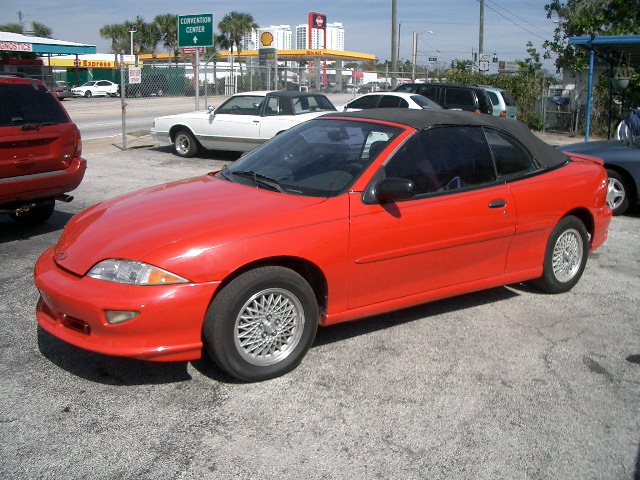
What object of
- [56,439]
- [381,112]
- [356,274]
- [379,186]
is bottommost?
[56,439]

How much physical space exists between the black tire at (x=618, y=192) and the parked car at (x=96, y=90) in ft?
145

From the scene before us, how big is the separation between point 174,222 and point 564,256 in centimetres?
338

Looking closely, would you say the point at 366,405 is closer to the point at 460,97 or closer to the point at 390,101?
the point at 390,101

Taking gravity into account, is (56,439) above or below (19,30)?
below

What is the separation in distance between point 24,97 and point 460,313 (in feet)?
16.5

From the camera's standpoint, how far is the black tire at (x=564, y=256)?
5.52 metres

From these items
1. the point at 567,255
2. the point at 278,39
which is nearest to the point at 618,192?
the point at 567,255

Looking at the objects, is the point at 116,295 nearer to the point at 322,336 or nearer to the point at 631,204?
the point at 322,336

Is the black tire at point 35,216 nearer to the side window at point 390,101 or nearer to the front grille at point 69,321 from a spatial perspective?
the front grille at point 69,321

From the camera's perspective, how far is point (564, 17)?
28047 millimetres

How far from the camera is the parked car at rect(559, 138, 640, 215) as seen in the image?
28.9 feet

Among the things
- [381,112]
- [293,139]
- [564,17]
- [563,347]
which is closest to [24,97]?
[293,139]

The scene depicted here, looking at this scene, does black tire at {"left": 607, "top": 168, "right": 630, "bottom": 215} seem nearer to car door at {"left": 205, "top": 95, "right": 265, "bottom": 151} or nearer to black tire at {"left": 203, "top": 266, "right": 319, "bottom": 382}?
black tire at {"left": 203, "top": 266, "right": 319, "bottom": 382}

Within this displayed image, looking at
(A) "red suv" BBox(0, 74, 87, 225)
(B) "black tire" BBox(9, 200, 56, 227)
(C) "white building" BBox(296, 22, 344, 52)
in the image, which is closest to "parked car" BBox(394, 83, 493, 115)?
(B) "black tire" BBox(9, 200, 56, 227)
